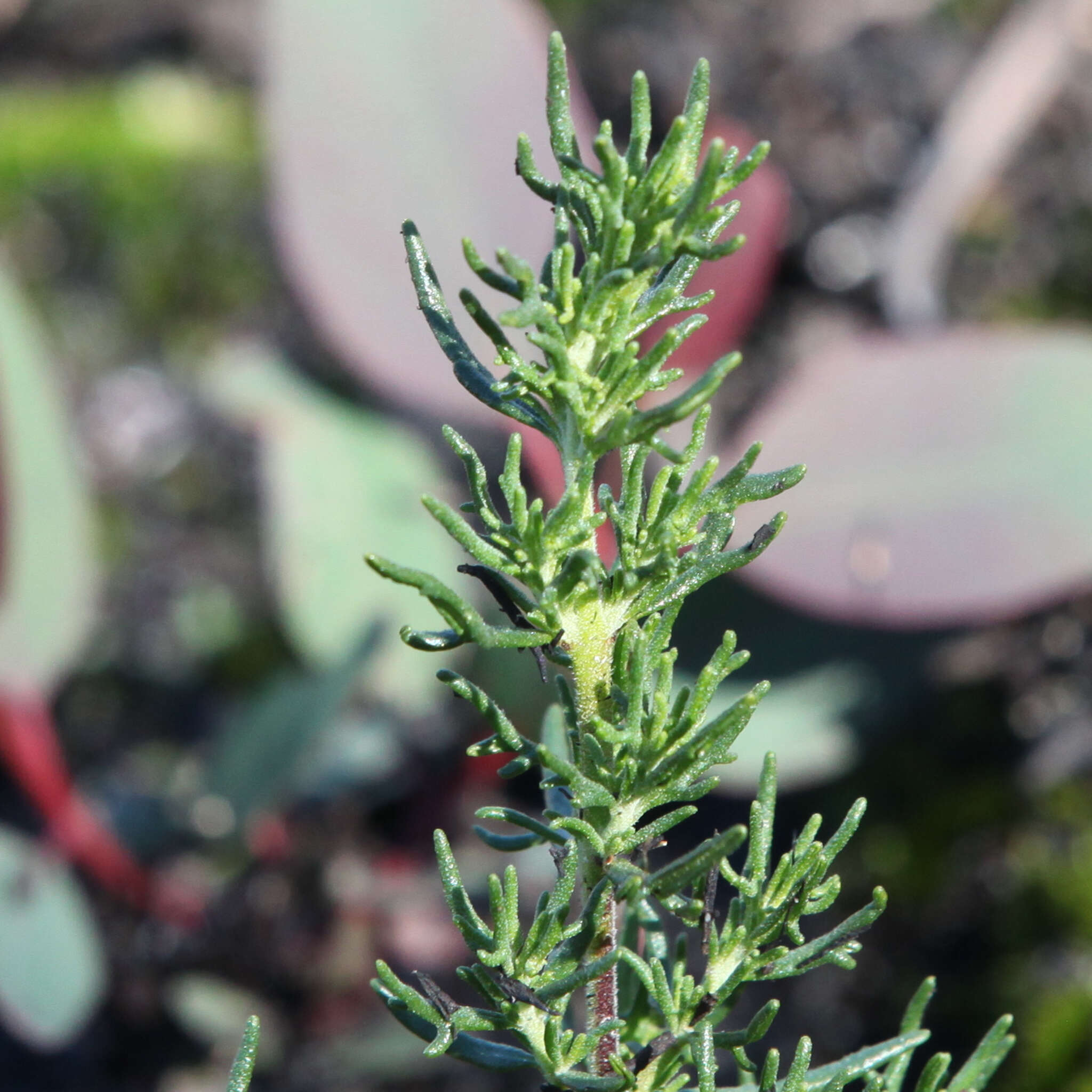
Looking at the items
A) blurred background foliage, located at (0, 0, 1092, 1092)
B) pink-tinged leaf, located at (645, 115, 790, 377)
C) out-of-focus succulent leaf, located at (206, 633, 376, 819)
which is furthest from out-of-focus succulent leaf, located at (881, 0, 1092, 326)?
out-of-focus succulent leaf, located at (206, 633, 376, 819)

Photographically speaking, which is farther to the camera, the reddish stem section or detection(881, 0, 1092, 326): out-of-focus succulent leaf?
detection(881, 0, 1092, 326): out-of-focus succulent leaf

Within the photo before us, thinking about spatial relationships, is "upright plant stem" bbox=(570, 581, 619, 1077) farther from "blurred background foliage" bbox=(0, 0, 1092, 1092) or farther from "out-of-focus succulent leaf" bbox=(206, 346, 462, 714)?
"out-of-focus succulent leaf" bbox=(206, 346, 462, 714)

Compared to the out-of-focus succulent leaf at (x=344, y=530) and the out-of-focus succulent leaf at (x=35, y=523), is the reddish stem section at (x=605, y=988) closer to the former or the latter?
the out-of-focus succulent leaf at (x=344, y=530)

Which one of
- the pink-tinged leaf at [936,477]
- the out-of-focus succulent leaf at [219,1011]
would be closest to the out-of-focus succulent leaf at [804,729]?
the pink-tinged leaf at [936,477]

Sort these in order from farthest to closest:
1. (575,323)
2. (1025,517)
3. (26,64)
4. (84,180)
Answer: (26,64), (84,180), (1025,517), (575,323)

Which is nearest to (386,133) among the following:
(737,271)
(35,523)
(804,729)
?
(737,271)

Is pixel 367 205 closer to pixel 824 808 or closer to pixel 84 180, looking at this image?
pixel 824 808

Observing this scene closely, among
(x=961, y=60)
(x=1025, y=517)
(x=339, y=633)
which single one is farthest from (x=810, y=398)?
(x=961, y=60)
